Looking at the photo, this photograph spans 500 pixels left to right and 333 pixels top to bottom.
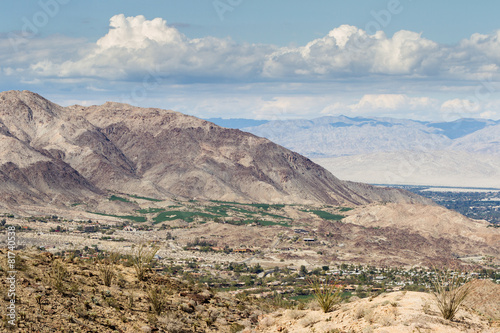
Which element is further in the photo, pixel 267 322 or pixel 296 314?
pixel 267 322

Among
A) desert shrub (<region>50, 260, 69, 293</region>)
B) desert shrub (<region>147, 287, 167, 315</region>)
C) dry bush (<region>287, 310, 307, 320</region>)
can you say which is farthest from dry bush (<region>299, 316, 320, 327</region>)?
desert shrub (<region>50, 260, 69, 293</region>)

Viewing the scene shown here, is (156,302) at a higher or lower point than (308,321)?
higher

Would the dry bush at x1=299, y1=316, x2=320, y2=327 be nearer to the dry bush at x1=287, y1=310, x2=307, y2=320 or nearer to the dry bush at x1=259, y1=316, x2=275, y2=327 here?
the dry bush at x1=287, y1=310, x2=307, y2=320

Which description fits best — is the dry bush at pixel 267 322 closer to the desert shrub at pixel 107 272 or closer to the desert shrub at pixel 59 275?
the desert shrub at pixel 107 272

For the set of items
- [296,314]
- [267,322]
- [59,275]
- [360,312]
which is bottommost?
[267,322]

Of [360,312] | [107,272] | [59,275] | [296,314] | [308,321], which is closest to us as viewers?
[360,312]

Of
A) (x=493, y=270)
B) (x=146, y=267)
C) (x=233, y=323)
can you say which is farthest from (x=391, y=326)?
(x=493, y=270)

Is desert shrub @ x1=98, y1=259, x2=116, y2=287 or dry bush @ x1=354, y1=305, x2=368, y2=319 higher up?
desert shrub @ x1=98, y1=259, x2=116, y2=287

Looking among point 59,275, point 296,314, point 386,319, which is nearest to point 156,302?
point 59,275

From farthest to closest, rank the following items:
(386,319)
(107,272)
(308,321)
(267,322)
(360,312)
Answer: (107,272) < (267,322) < (308,321) < (360,312) < (386,319)

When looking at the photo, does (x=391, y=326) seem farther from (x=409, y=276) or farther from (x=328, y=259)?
(x=328, y=259)

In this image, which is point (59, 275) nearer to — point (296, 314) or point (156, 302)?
point (156, 302)

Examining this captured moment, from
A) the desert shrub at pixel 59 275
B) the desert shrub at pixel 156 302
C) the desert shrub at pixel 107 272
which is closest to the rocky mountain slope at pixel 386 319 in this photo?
the desert shrub at pixel 156 302
